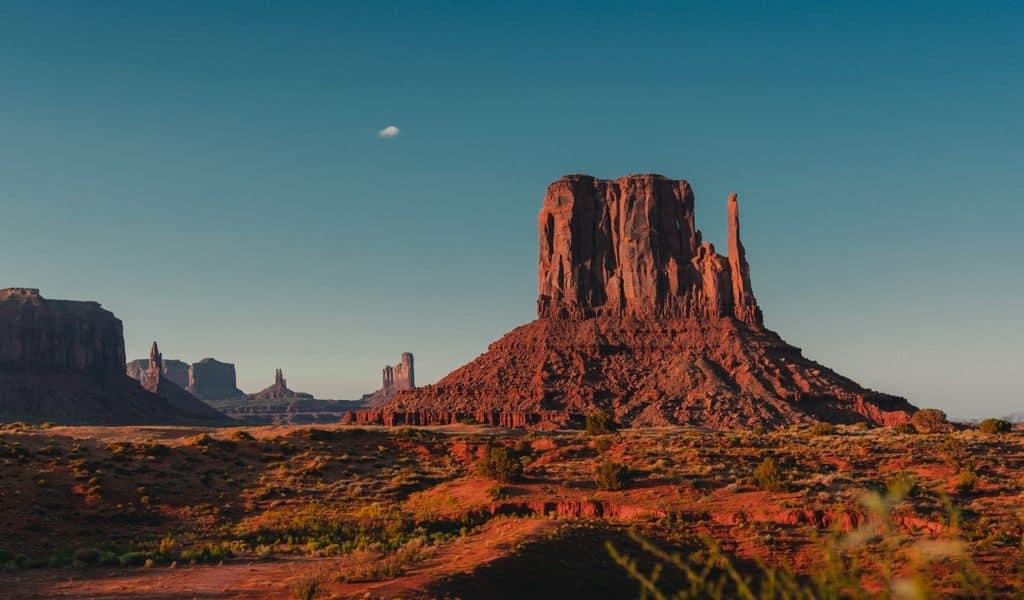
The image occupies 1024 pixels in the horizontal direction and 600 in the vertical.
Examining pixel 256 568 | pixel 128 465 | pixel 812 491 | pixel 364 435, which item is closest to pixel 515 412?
pixel 364 435

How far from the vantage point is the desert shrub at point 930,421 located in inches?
3000

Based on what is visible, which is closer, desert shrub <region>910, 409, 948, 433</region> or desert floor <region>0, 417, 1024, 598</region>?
desert floor <region>0, 417, 1024, 598</region>

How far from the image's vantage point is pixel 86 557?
29.3 meters

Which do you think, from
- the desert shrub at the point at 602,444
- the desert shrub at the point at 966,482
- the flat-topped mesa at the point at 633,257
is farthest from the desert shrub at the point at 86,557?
the flat-topped mesa at the point at 633,257

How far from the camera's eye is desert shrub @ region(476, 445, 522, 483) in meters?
43.8

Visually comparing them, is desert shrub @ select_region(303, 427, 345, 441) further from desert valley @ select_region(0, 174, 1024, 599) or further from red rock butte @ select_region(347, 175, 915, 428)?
red rock butte @ select_region(347, 175, 915, 428)

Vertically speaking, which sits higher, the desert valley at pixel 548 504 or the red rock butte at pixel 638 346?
the red rock butte at pixel 638 346

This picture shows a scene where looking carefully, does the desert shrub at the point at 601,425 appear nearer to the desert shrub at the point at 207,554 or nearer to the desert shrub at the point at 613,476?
the desert shrub at the point at 613,476

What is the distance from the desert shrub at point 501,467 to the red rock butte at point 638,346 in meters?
45.4

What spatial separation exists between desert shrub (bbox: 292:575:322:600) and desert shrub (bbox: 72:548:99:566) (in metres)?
10.5

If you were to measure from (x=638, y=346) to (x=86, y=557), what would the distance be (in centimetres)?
9450

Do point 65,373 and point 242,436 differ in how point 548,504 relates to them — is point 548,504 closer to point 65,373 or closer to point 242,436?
point 242,436

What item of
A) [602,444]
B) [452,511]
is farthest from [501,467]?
[602,444]

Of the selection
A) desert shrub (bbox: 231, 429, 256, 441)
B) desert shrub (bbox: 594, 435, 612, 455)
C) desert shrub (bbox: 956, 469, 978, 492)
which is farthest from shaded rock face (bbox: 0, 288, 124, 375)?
desert shrub (bbox: 956, 469, 978, 492)
